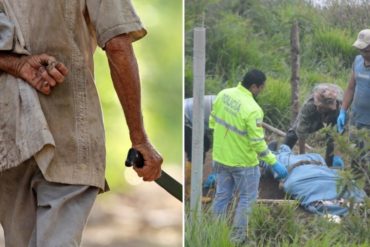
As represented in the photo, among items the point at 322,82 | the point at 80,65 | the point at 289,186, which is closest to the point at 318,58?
the point at 322,82

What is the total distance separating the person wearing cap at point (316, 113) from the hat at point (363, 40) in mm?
237

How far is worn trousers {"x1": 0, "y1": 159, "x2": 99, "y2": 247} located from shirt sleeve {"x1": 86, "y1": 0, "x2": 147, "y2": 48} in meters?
0.35

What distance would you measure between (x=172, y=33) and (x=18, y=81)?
3007 mm

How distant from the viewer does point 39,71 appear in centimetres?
275

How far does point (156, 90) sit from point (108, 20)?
2.90 m

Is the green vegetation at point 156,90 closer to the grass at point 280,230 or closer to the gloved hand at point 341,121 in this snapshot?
the grass at point 280,230

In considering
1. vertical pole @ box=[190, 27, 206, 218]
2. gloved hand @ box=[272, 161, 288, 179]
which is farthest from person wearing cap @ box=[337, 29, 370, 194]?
vertical pole @ box=[190, 27, 206, 218]

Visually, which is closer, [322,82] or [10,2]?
[10,2]

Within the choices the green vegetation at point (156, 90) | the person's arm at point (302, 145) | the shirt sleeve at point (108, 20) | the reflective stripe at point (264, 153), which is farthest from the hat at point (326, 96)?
the shirt sleeve at point (108, 20)

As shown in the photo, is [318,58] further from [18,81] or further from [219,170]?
[18,81]

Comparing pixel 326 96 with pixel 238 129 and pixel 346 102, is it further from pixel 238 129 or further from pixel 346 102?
pixel 238 129

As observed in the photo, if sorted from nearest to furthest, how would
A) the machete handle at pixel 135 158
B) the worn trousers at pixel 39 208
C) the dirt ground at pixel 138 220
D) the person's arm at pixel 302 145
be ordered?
the worn trousers at pixel 39 208 → the machete handle at pixel 135 158 → the dirt ground at pixel 138 220 → the person's arm at pixel 302 145

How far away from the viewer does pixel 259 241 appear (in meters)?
5.85

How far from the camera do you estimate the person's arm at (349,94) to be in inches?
226
